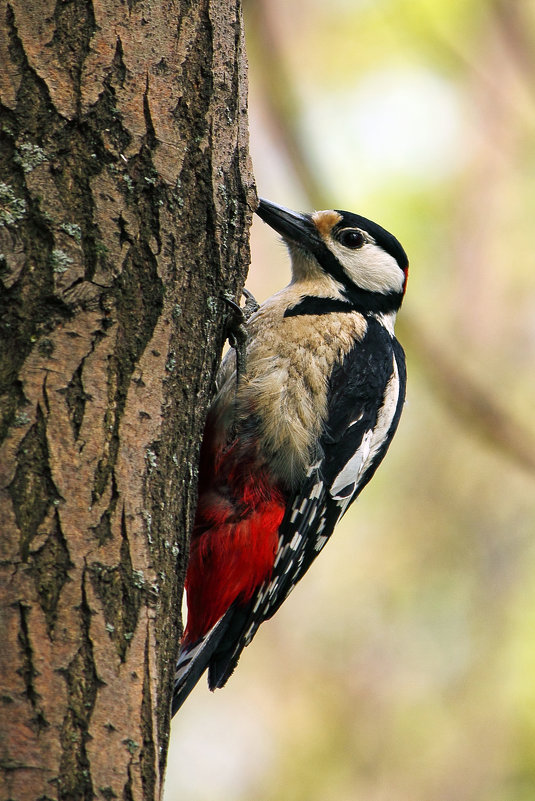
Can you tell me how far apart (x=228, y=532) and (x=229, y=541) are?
3 centimetres

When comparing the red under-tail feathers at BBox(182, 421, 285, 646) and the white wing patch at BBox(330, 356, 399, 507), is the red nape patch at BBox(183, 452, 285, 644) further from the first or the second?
the white wing patch at BBox(330, 356, 399, 507)

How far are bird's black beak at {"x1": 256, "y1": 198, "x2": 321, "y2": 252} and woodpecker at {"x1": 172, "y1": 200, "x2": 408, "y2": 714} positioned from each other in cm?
28

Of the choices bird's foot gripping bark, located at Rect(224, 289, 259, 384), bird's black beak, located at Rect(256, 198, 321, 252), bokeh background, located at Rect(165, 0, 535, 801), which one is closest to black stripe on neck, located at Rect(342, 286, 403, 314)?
bird's black beak, located at Rect(256, 198, 321, 252)

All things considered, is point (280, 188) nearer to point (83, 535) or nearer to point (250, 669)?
point (250, 669)

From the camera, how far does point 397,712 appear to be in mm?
6973

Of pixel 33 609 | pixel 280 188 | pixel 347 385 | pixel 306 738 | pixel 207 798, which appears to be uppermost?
pixel 280 188

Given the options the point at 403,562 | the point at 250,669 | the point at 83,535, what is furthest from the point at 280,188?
the point at 83,535

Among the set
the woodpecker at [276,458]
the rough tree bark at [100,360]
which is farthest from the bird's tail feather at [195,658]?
the rough tree bark at [100,360]

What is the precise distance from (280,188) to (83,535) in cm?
540

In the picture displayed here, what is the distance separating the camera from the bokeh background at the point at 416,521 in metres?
6.68

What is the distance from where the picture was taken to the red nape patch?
112 inches

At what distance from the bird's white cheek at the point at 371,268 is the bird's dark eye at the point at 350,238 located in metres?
0.02

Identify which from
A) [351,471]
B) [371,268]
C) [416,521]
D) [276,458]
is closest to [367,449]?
[351,471]

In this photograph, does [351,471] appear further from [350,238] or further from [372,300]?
[350,238]
